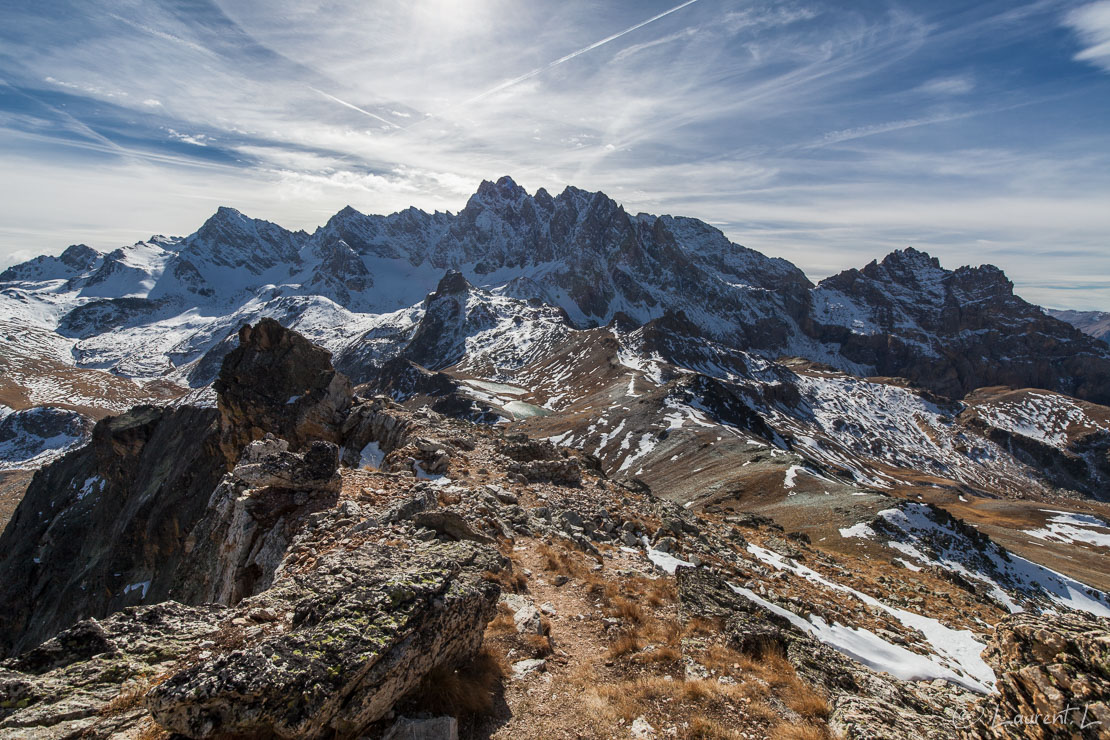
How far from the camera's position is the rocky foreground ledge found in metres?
7.18

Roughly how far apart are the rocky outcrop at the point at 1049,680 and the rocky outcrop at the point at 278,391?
4170cm

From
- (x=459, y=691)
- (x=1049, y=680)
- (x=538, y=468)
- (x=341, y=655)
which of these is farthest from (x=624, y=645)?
(x=538, y=468)

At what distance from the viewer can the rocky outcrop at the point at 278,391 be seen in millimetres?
40875

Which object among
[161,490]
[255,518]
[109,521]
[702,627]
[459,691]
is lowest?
[109,521]

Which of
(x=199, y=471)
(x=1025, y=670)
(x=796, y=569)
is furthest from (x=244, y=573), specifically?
(x=199, y=471)

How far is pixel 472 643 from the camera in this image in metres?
10.2

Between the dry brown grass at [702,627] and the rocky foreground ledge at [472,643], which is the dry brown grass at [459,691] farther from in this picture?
the dry brown grass at [702,627]

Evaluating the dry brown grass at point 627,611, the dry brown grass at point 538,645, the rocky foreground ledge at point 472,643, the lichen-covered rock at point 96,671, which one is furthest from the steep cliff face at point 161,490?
the dry brown grass at point 627,611

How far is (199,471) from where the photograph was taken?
47656mm

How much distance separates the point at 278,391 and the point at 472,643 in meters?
39.1

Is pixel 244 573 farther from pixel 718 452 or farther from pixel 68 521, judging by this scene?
pixel 718 452

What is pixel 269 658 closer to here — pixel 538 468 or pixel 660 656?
pixel 660 656

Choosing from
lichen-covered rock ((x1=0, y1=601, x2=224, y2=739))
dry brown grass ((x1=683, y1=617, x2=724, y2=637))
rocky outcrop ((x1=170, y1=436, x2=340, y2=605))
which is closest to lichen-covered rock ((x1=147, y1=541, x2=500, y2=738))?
lichen-covered rock ((x1=0, y1=601, x2=224, y2=739))

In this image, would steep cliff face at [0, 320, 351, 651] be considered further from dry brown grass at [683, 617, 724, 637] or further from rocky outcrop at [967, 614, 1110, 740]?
rocky outcrop at [967, 614, 1110, 740]
